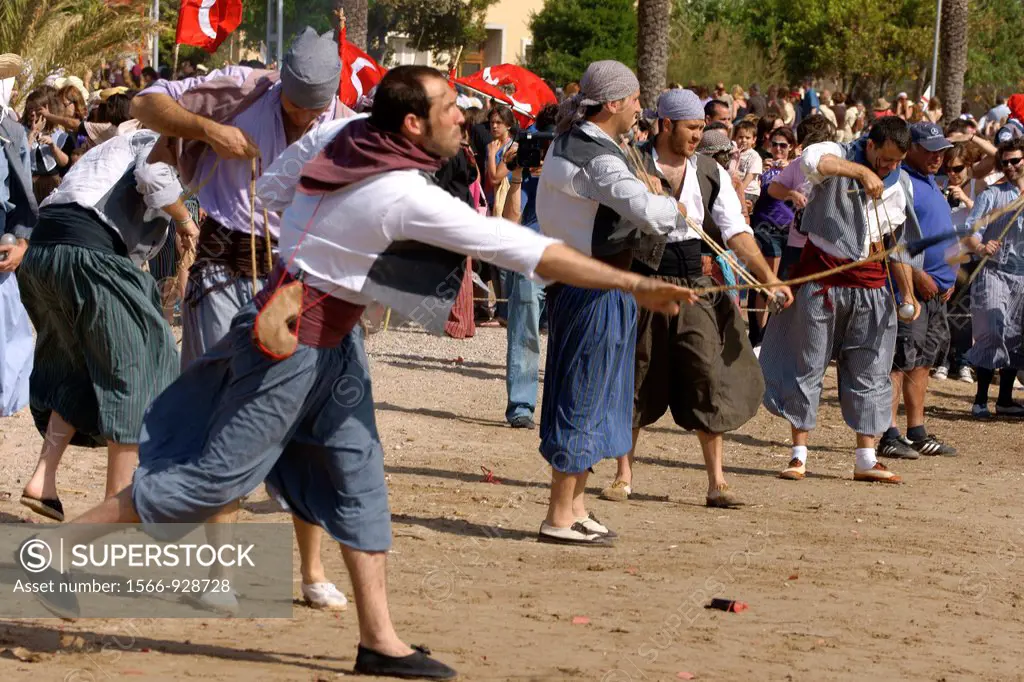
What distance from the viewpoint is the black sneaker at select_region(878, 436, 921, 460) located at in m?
10.5

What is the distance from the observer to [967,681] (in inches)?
205

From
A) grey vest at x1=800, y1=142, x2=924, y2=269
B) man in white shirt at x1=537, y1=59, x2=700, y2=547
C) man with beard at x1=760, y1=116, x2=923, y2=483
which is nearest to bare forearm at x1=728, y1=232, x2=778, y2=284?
man in white shirt at x1=537, y1=59, x2=700, y2=547

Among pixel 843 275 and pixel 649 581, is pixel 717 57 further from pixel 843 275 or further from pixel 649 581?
pixel 649 581

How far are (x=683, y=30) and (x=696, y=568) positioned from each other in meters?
35.9

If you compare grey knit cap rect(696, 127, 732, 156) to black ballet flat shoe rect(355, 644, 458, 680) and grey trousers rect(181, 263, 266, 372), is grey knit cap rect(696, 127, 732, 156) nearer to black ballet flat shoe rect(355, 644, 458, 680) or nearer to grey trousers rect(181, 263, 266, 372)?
grey trousers rect(181, 263, 266, 372)

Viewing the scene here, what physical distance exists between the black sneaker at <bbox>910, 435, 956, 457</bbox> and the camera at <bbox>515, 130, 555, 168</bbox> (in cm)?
318

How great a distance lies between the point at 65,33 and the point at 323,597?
15.6 m

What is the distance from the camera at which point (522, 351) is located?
431 inches

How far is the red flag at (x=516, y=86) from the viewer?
17.2 metres

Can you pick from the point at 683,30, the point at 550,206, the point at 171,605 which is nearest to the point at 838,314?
the point at 550,206

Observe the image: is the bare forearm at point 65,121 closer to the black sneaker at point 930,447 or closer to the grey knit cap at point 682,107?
the black sneaker at point 930,447

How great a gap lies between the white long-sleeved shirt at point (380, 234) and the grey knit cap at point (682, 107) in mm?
3281

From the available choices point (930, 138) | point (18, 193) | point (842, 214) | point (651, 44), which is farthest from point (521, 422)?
point (651, 44)

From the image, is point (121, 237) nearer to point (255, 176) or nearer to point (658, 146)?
point (255, 176)
